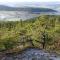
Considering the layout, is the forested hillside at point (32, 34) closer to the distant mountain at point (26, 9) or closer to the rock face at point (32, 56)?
the rock face at point (32, 56)

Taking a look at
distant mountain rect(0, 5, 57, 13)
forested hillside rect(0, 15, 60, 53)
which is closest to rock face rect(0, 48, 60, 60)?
forested hillside rect(0, 15, 60, 53)

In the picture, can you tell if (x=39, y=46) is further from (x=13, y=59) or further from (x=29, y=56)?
(x=13, y=59)

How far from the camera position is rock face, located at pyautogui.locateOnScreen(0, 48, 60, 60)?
9.93ft

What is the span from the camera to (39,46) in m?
3.06

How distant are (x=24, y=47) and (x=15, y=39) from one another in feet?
0.85

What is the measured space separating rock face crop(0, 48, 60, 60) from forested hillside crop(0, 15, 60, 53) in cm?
11

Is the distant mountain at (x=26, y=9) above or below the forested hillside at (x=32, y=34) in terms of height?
above

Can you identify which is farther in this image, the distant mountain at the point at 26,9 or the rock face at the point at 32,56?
the distant mountain at the point at 26,9

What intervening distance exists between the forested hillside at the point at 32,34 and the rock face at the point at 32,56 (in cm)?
11

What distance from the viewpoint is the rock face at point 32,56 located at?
119 inches

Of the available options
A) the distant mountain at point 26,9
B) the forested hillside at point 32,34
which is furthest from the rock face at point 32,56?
the distant mountain at point 26,9

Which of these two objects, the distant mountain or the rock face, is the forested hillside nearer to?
the rock face

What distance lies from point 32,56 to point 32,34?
468 millimetres

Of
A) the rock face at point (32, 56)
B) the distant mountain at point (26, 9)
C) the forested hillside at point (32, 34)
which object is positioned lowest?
the rock face at point (32, 56)
